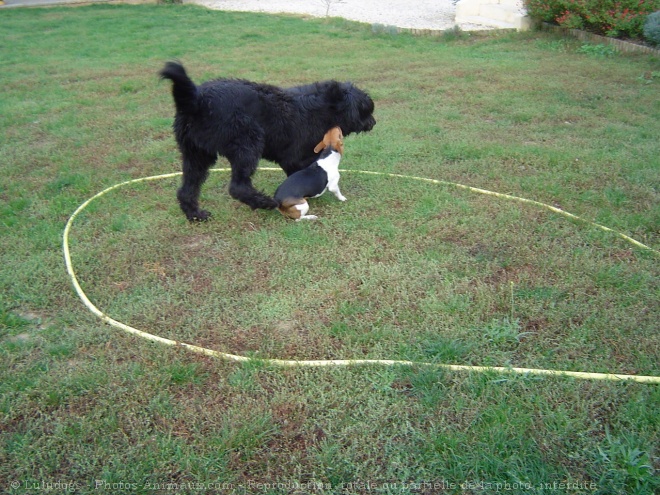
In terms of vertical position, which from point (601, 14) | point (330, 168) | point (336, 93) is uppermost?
point (601, 14)

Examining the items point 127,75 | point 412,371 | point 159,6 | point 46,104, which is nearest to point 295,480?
point 412,371

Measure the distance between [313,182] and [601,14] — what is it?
9.17 metres

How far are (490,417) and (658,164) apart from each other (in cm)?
440

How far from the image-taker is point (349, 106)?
5242 millimetres

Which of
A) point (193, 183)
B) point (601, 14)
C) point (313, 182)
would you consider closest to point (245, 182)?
point (193, 183)

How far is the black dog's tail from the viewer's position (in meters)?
4.02

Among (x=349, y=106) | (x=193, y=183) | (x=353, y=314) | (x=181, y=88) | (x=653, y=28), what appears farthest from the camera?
(x=653, y=28)

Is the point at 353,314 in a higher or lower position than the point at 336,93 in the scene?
lower

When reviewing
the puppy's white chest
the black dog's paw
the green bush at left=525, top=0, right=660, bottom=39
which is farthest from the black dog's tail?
the green bush at left=525, top=0, right=660, bottom=39

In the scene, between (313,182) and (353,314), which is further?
(313,182)

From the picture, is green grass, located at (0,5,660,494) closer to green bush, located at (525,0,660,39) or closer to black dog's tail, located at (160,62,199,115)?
black dog's tail, located at (160,62,199,115)

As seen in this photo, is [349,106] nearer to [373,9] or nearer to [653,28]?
[653,28]

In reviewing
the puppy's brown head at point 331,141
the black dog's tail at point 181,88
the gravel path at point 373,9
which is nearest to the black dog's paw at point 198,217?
the black dog's tail at point 181,88

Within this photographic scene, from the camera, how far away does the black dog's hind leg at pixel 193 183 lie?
4.75 metres
